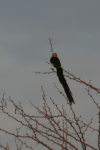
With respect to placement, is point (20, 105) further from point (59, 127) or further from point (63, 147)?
point (63, 147)

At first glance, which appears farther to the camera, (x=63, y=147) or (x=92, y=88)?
(x=92, y=88)

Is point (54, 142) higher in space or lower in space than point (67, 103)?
lower

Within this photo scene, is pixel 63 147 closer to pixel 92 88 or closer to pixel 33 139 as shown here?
pixel 33 139

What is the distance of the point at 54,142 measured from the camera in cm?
372

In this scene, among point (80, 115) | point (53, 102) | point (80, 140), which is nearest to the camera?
point (80, 140)

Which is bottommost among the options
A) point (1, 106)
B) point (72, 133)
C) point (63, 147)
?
point (63, 147)

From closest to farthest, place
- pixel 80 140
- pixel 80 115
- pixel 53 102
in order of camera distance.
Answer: pixel 80 140
pixel 80 115
pixel 53 102

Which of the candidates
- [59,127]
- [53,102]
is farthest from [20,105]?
[59,127]

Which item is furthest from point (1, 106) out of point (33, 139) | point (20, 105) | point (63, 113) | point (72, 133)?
point (72, 133)

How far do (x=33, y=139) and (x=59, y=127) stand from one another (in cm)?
51

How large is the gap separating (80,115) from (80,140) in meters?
0.46

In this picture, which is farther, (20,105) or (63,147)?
(20,105)

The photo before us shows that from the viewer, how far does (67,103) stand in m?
3.85

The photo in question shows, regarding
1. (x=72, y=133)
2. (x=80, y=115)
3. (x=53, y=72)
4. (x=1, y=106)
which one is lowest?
(x=72, y=133)
